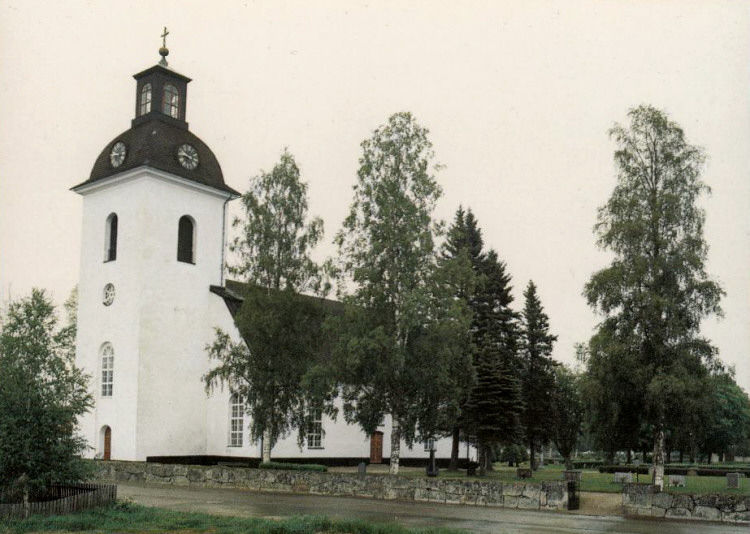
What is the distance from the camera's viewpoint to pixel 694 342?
90.9 ft

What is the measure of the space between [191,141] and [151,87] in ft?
10.9

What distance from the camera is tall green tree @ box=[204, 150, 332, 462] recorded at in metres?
29.6

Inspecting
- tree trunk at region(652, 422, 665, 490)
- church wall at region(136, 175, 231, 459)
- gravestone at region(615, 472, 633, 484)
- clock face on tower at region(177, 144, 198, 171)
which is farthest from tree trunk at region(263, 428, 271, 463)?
clock face on tower at region(177, 144, 198, 171)

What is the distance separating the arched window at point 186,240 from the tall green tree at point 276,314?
8.42m

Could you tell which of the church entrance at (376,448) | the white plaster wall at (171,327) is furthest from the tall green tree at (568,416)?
the white plaster wall at (171,327)

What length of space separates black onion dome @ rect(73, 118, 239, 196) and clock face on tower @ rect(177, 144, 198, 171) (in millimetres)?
179

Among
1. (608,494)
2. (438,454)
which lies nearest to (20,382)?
(608,494)

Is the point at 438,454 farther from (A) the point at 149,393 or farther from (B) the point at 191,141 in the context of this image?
(B) the point at 191,141

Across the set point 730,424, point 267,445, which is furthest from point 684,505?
point 730,424

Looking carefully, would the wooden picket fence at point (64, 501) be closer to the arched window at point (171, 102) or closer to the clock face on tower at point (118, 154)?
the clock face on tower at point (118, 154)

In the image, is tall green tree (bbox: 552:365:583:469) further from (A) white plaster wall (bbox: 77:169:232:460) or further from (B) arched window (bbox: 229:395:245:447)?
(A) white plaster wall (bbox: 77:169:232:460)

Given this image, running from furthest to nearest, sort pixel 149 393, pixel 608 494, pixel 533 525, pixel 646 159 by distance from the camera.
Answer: pixel 149 393
pixel 646 159
pixel 608 494
pixel 533 525

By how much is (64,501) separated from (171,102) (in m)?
28.1

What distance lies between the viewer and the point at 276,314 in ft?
97.1
